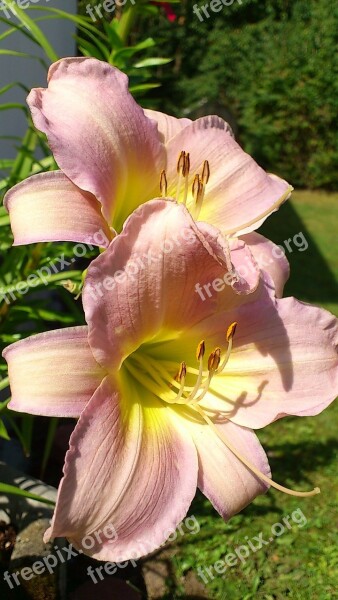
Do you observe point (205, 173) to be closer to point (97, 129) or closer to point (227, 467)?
point (97, 129)

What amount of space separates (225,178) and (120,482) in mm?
536

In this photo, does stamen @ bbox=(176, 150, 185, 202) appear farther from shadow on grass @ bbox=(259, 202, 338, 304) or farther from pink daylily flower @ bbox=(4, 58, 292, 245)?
shadow on grass @ bbox=(259, 202, 338, 304)

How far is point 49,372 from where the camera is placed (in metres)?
0.74

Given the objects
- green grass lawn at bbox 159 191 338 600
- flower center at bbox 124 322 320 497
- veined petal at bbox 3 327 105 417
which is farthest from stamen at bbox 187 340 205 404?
green grass lawn at bbox 159 191 338 600

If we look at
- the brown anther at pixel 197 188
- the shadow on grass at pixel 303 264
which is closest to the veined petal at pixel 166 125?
the brown anther at pixel 197 188

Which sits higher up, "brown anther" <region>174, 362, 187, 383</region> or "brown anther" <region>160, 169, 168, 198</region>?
"brown anther" <region>160, 169, 168, 198</region>

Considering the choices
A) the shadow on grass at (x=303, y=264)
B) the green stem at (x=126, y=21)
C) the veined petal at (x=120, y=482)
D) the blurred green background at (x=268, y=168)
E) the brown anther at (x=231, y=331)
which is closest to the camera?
the veined petal at (x=120, y=482)

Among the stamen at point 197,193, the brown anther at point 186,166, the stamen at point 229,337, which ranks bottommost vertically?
the stamen at point 229,337

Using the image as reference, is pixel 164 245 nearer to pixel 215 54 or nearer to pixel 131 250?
pixel 131 250

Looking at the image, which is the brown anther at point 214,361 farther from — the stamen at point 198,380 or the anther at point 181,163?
the anther at point 181,163

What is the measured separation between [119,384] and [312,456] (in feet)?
7.31

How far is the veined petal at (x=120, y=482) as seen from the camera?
0.70m

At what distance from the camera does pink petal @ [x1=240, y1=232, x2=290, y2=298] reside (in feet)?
3.11

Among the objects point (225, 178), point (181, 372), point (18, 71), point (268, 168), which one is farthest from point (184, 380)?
point (268, 168)
